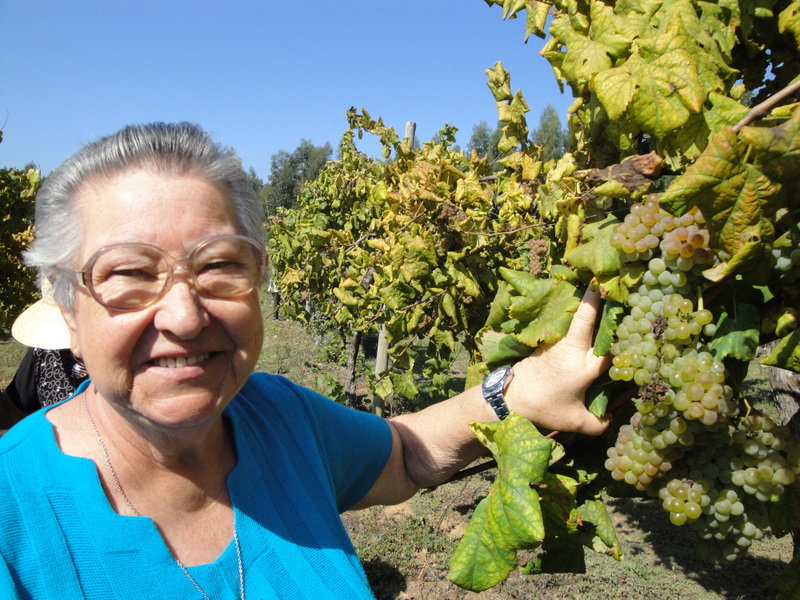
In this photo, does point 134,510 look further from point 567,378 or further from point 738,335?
point 738,335

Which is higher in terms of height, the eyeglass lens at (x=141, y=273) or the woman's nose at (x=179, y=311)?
the eyeglass lens at (x=141, y=273)

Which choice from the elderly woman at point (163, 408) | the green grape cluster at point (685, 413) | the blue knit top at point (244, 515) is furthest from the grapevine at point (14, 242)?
the green grape cluster at point (685, 413)

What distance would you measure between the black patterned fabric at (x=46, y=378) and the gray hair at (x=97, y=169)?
1672 mm

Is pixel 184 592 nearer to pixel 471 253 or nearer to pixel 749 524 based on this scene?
pixel 749 524

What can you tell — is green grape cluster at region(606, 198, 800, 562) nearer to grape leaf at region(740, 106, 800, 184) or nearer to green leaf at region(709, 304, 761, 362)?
green leaf at region(709, 304, 761, 362)

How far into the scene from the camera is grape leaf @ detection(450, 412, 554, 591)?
1.27 metres

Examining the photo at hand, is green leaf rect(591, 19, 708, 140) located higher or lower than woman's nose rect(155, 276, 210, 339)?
higher

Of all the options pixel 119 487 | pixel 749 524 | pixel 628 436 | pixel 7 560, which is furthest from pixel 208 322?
pixel 749 524

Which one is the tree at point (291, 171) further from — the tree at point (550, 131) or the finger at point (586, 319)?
the finger at point (586, 319)

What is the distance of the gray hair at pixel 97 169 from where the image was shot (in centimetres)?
126

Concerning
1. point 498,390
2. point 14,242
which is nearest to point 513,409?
point 498,390

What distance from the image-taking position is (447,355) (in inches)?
164

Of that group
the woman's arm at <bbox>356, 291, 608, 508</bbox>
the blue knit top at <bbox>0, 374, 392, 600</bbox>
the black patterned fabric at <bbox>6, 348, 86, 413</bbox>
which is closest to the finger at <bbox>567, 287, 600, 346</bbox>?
the woman's arm at <bbox>356, 291, 608, 508</bbox>

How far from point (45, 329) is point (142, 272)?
169 cm
